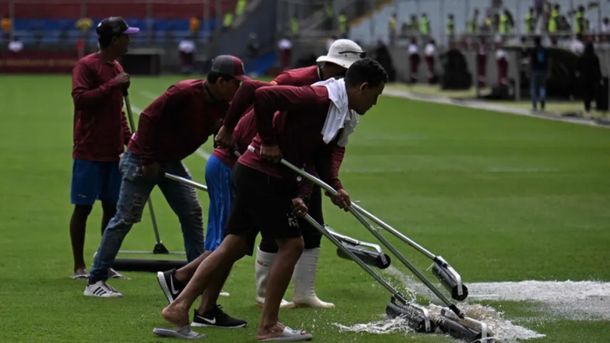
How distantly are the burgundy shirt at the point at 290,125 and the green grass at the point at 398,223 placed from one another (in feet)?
3.67

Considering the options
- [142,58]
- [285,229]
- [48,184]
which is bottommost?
[142,58]

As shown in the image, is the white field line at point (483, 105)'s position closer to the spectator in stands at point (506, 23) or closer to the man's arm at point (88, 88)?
the spectator in stands at point (506, 23)

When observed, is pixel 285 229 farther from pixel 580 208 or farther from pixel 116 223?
pixel 580 208

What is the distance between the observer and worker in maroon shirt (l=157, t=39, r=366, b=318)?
9.23 m

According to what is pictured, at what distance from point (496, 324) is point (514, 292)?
67.0 inches

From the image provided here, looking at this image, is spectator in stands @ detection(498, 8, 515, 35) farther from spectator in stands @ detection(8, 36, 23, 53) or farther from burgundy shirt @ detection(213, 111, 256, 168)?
burgundy shirt @ detection(213, 111, 256, 168)

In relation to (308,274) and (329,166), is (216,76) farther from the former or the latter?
(308,274)

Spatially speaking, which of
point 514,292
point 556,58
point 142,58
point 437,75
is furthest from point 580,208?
point 142,58

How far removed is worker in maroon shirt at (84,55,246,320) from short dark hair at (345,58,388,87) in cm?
107

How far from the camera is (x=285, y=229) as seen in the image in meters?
8.62

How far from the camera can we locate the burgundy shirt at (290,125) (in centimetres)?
827

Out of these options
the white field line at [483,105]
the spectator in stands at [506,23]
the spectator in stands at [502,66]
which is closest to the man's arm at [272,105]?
the white field line at [483,105]

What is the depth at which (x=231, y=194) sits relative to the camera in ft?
32.3

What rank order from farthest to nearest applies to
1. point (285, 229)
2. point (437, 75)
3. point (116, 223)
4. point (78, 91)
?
point (437, 75)
point (78, 91)
point (116, 223)
point (285, 229)
